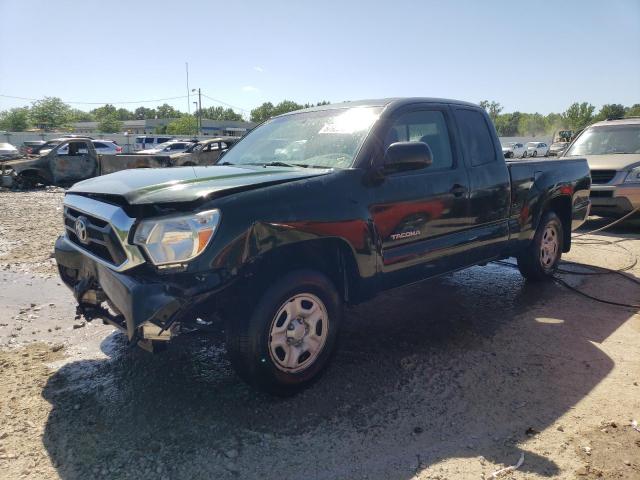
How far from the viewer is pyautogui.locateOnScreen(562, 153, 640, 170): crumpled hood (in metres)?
8.67

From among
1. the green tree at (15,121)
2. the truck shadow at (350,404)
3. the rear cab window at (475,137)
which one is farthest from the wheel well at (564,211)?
the green tree at (15,121)

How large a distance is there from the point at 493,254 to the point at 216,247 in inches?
118

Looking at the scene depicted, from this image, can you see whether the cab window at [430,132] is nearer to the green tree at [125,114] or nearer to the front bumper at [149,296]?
the front bumper at [149,296]

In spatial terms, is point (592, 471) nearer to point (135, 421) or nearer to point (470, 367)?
point (470, 367)

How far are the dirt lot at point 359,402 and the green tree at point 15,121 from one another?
88.7 meters

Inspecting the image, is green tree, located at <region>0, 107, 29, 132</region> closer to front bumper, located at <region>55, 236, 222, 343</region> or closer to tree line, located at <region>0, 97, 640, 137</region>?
tree line, located at <region>0, 97, 640, 137</region>

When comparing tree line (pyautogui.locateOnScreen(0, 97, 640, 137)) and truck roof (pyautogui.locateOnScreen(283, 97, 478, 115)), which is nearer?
truck roof (pyautogui.locateOnScreen(283, 97, 478, 115))

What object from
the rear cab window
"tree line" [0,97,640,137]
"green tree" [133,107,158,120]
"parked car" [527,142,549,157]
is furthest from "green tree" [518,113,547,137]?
the rear cab window

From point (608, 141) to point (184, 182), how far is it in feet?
31.5

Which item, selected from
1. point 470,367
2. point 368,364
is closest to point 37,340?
point 368,364

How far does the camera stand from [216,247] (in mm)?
2602

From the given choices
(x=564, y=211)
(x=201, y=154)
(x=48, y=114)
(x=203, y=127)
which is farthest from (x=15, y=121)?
(x=564, y=211)

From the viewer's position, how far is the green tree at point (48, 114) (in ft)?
277

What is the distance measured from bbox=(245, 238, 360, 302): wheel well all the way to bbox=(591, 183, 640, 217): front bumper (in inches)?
284
